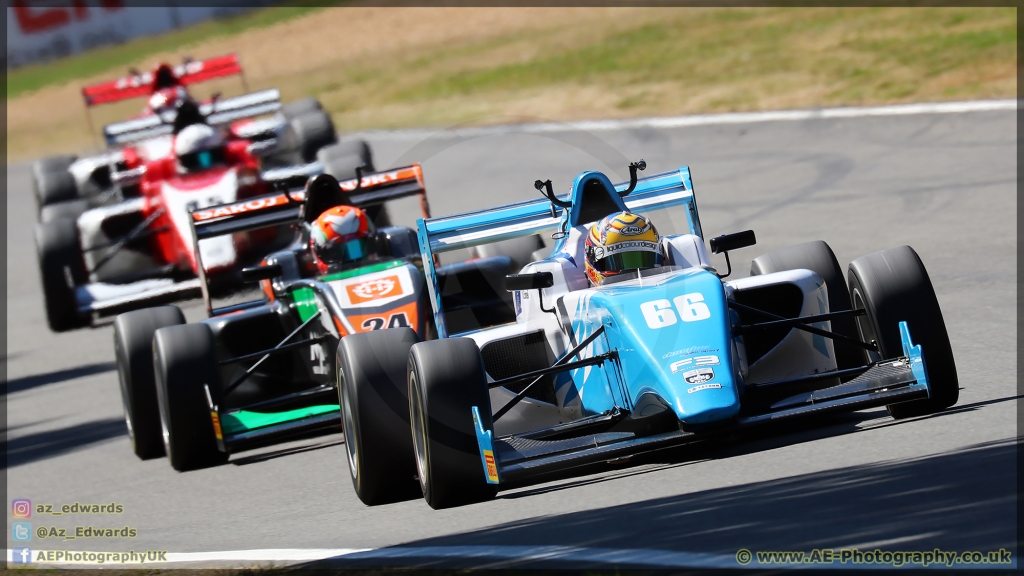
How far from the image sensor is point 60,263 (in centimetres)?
1588

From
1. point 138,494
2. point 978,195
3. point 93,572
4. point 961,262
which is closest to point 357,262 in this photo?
point 138,494

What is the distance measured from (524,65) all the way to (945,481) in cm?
2696

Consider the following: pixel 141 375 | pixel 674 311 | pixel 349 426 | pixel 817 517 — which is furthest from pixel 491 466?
pixel 141 375

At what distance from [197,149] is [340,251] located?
6.68 metres

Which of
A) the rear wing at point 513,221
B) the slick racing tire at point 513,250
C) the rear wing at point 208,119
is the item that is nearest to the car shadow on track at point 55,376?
the slick racing tire at point 513,250

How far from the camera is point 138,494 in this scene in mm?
9805

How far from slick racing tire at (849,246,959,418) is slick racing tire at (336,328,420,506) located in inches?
97.5

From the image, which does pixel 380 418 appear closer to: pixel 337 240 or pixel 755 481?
pixel 755 481

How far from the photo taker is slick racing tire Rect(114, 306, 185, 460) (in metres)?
→ 10.7

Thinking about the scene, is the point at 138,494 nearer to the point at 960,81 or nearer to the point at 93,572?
the point at 93,572

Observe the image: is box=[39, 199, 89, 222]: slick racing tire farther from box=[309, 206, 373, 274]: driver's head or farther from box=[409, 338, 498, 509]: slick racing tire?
box=[409, 338, 498, 509]: slick racing tire

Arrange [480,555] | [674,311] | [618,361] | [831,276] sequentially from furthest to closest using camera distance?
[831,276]
[618,361]
[674,311]
[480,555]

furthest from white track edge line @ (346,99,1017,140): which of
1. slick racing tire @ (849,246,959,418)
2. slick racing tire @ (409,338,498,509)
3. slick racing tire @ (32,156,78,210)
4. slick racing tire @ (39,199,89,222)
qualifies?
slick racing tire @ (409,338,498,509)

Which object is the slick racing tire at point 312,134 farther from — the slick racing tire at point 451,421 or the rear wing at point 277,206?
the slick racing tire at point 451,421
